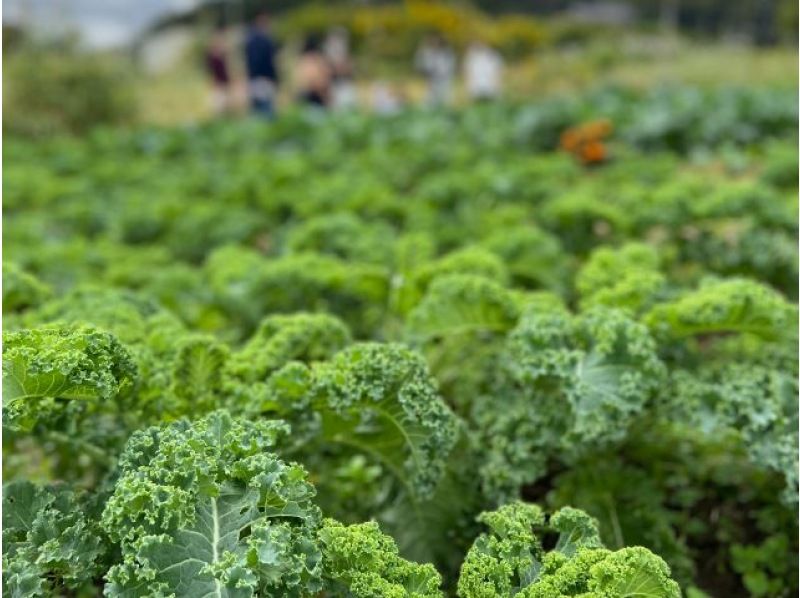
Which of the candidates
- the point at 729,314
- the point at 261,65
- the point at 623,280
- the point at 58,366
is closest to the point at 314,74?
the point at 261,65

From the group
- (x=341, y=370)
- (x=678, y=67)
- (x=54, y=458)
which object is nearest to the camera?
(x=341, y=370)

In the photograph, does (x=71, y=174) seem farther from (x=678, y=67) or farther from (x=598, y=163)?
(x=678, y=67)

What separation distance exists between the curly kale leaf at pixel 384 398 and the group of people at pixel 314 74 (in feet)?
40.5

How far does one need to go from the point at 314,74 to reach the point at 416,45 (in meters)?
15.2

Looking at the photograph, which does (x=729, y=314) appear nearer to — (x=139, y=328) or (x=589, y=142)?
(x=139, y=328)

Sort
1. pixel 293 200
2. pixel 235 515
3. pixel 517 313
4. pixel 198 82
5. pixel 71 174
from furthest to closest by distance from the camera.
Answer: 1. pixel 198 82
2. pixel 71 174
3. pixel 293 200
4. pixel 517 313
5. pixel 235 515

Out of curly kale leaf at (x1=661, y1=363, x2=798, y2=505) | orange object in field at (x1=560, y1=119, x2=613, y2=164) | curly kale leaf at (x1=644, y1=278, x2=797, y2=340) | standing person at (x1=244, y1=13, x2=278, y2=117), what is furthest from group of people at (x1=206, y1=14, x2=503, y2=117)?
curly kale leaf at (x1=661, y1=363, x2=798, y2=505)

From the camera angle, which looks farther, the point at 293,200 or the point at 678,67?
the point at 678,67

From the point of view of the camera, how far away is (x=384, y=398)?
2.94 meters

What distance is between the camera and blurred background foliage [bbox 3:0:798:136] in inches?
634

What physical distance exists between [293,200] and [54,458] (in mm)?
3683

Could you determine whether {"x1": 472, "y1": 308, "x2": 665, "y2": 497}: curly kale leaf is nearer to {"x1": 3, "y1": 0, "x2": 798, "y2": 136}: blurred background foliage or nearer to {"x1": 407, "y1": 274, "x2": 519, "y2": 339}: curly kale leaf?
{"x1": 407, "y1": 274, "x2": 519, "y2": 339}: curly kale leaf

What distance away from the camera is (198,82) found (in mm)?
28141

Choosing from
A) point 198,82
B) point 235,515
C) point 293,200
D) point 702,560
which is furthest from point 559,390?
point 198,82
